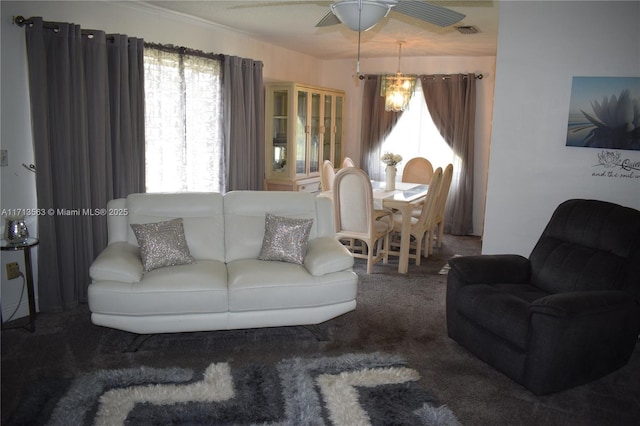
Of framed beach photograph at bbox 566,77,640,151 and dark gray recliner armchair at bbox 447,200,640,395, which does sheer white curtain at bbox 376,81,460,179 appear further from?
dark gray recliner armchair at bbox 447,200,640,395

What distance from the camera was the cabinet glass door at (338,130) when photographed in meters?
6.99

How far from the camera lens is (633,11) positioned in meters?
3.49

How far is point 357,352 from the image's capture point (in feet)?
10.5

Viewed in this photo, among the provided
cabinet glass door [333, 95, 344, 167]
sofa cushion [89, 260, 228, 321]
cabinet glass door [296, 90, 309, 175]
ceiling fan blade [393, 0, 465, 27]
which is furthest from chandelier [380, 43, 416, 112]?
sofa cushion [89, 260, 228, 321]

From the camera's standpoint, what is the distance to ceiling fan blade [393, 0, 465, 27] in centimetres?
252

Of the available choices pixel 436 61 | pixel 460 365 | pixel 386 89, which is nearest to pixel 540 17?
pixel 386 89

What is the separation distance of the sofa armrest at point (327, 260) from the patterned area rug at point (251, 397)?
0.59m

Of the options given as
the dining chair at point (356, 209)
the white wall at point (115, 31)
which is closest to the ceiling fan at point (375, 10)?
the dining chair at point (356, 209)

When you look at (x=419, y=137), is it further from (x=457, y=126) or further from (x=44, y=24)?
(x=44, y=24)

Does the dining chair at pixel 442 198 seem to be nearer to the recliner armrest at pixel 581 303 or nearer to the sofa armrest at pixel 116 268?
the recliner armrest at pixel 581 303

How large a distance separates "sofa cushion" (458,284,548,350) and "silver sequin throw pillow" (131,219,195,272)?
5.92ft

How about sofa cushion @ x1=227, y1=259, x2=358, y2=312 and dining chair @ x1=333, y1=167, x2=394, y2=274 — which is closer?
sofa cushion @ x1=227, y1=259, x2=358, y2=312

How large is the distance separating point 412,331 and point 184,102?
2841 millimetres

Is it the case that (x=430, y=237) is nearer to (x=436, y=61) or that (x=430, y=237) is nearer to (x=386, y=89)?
(x=386, y=89)
